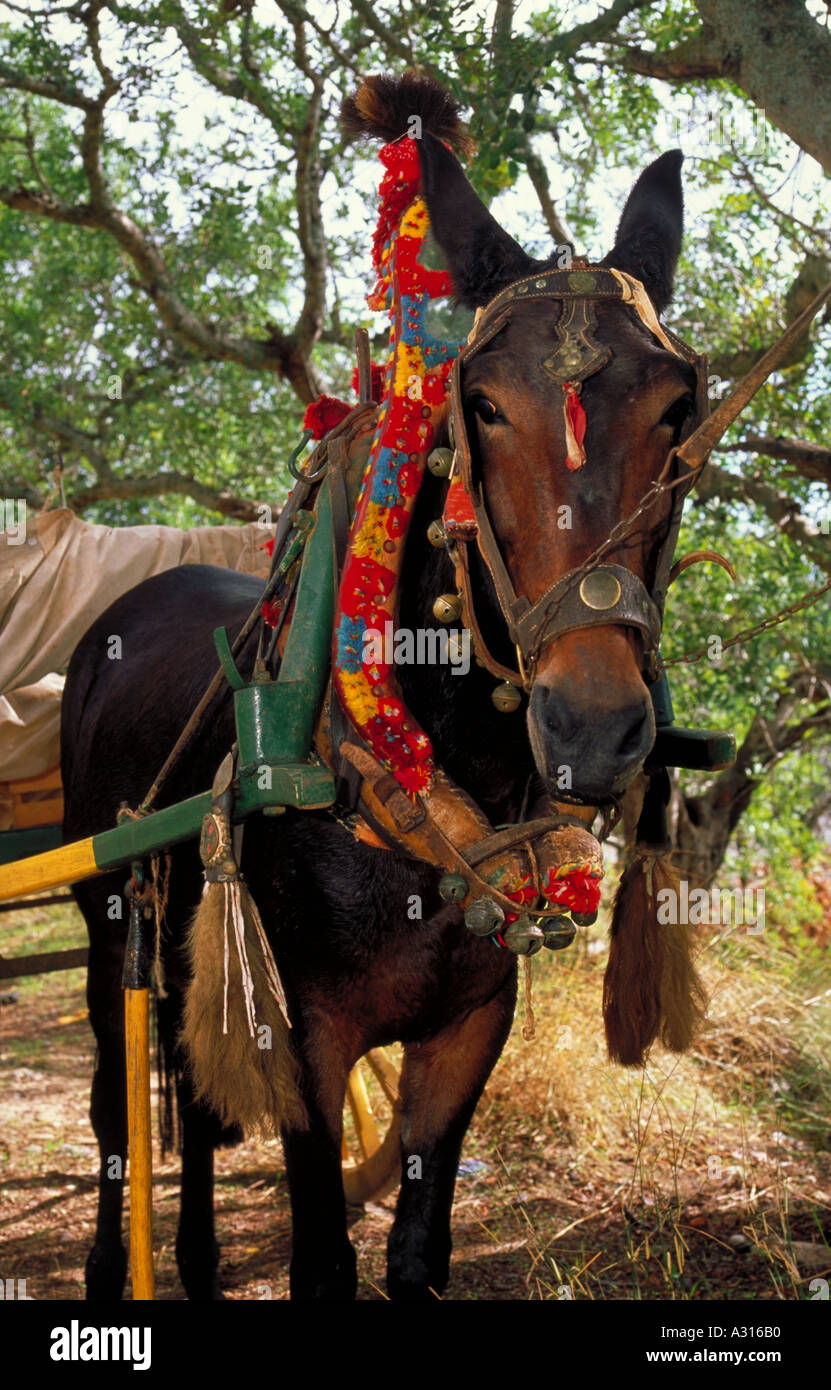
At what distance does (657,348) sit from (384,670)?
0.74 meters

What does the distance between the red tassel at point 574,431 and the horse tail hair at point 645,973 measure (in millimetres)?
1099

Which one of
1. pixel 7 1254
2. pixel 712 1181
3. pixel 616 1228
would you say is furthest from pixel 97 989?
pixel 712 1181

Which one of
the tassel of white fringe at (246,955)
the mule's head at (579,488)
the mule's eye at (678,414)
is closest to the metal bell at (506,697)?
the mule's head at (579,488)

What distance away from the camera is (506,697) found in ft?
6.85

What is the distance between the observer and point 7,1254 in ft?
13.3

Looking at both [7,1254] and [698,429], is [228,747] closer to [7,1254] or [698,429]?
[698,429]

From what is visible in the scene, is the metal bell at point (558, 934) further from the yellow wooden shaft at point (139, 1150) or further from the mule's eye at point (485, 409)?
the yellow wooden shaft at point (139, 1150)

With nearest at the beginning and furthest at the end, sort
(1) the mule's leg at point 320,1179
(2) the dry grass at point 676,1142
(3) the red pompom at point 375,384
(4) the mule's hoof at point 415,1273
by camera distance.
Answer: (1) the mule's leg at point 320,1179 → (4) the mule's hoof at point 415,1273 → (3) the red pompom at point 375,384 → (2) the dry grass at point 676,1142

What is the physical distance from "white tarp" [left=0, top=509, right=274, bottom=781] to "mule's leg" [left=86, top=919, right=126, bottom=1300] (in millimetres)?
780

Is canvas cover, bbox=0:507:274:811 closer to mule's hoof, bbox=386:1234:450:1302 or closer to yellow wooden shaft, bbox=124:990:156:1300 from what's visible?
yellow wooden shaft, bbox=124:990:156:1300

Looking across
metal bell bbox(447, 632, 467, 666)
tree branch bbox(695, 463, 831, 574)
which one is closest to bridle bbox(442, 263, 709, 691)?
metal bell bbox(447, 632, 467, 666)

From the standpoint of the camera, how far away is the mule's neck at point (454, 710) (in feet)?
7.23

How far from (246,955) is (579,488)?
1063mm

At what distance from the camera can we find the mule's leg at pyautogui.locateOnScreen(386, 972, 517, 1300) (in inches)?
100
